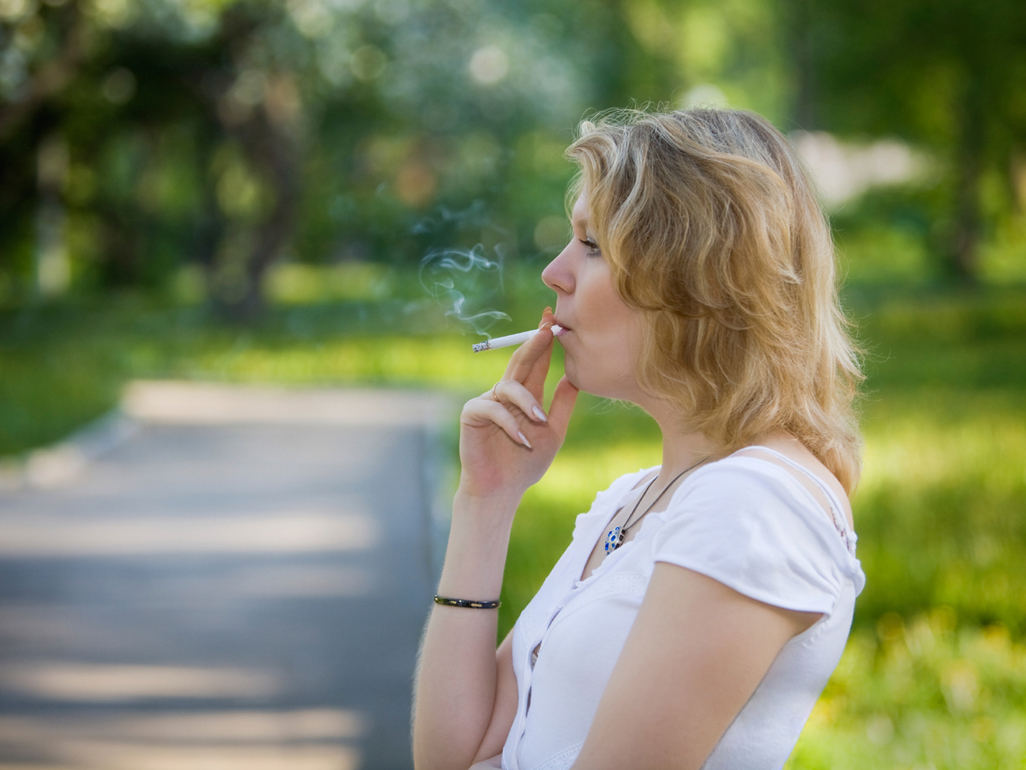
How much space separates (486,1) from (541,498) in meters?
14.4

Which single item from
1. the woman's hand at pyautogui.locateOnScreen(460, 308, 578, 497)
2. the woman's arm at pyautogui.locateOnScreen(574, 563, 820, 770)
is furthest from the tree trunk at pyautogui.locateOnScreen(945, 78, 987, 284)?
the woman's arm at pyautogui.locateOnScreen(574, 563, 820, 770)

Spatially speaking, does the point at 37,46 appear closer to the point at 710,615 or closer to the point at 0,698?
the point at 0,698

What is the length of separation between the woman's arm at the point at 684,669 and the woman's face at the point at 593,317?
1.35ft

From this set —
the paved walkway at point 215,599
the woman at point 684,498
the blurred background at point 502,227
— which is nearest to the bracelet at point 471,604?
the woman at point 684,498

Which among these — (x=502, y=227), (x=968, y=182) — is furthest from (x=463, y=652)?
(x=968, y=182)

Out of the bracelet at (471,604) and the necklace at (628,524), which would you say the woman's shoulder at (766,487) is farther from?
the bracelet at (471,604)

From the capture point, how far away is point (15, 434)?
33.5ft

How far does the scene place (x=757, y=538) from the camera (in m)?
1.35

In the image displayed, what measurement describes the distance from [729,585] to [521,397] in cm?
62

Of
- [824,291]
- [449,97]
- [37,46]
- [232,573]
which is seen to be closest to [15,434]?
[232,573]

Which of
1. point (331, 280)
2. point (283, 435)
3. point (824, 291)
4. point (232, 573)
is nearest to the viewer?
point (824, 291)

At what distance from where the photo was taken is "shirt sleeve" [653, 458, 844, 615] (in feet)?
4.40

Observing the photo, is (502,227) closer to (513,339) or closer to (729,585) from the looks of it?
(513,339)

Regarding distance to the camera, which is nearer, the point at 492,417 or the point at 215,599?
the point at 492,417
